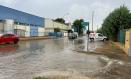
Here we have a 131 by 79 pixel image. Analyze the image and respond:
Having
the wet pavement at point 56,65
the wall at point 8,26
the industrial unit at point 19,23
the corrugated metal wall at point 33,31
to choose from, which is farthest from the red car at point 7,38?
the corrugated metal wall at point 33,31

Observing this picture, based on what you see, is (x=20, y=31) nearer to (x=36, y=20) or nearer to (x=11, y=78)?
(x=36, y=20)

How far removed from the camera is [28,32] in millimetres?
78188

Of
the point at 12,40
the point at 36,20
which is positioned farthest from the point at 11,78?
the point at 36,20

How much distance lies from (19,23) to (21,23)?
164 centimetres

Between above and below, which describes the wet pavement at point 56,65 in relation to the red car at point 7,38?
below

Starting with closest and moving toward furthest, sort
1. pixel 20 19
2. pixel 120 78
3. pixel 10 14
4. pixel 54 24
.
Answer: pixel 120 78 → pixel 10 14 → pixel 20 19 → pixel 54 24

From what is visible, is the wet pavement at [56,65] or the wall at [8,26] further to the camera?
the wall at [8,26]

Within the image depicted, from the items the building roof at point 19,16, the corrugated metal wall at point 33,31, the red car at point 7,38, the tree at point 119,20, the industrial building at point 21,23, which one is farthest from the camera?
the corrugated metal wall at point 33,31

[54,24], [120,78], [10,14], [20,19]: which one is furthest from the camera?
[54,24]

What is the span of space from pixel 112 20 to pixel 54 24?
5759 cm

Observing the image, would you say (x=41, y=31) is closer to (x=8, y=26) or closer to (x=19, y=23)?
(x=19, y=23)

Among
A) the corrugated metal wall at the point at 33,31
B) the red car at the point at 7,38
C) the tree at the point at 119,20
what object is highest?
the tree at the point at 119,20

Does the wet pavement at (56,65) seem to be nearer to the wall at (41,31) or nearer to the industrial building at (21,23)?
the industrial building at (21,23)

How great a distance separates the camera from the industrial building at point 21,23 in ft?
199
